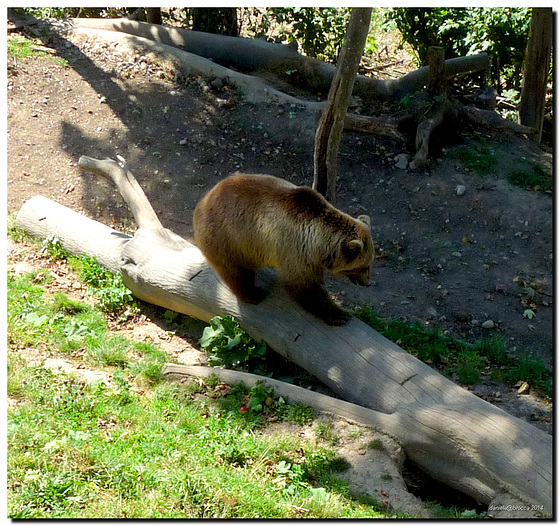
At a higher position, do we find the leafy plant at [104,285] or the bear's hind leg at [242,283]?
the bear's hind leg at [242,283]

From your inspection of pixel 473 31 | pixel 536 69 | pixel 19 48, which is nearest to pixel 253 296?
pixel 536 69

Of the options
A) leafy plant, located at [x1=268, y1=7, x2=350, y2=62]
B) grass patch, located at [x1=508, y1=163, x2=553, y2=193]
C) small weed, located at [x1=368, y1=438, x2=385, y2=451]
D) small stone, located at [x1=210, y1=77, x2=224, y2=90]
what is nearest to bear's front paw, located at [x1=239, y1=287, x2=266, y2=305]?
small weed, located at [x1=368, y1=438, x2=385, y2=451]

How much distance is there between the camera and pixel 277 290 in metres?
6.38

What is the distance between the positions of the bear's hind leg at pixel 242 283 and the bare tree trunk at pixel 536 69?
22.1 ft

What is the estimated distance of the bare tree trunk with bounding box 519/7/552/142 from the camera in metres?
9.98

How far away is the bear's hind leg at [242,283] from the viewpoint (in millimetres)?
6160

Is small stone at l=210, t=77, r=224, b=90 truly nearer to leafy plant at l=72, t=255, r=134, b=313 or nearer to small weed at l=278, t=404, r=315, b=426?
leafy plant at l=72, t=255, r=134, b=313

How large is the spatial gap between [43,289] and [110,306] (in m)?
0.78

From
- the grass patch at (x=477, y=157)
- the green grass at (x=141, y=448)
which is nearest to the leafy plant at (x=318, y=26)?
the grass patch at (x=477, y=157)

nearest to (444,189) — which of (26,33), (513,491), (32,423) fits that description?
(513,491)

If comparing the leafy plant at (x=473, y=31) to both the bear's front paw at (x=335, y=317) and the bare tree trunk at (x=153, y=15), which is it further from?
the bear's front paw at (x=335, y=317)

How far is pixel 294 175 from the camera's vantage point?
9.85 meters

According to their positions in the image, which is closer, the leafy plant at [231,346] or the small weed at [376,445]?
the small weed at [376,445]

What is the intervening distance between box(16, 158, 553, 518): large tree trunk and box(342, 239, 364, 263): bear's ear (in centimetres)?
63
